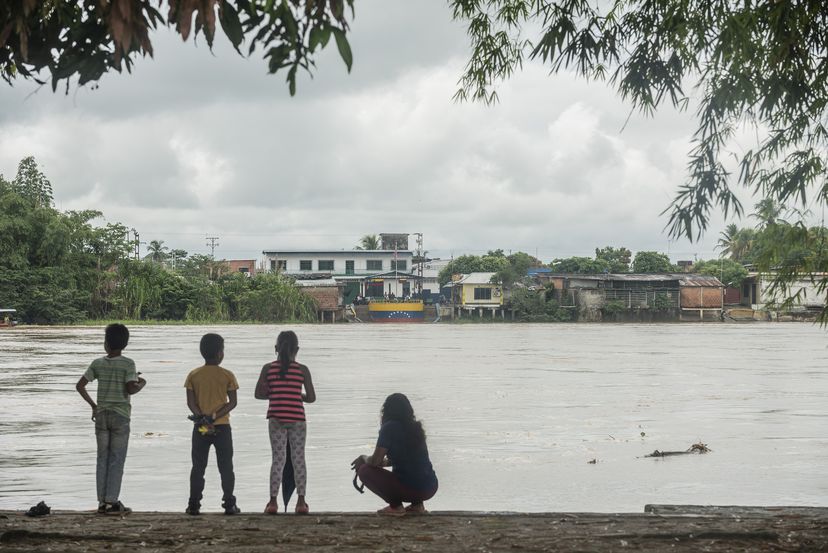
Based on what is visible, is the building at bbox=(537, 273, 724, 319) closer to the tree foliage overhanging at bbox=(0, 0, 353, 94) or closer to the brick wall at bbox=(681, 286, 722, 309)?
the brick wall at bbox=(681, 286, 722, 309)

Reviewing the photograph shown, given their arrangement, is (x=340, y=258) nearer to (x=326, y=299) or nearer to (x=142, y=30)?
(x=326, y=299)

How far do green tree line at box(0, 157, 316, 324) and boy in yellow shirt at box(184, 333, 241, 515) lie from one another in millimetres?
58539

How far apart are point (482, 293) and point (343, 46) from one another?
89.0 m

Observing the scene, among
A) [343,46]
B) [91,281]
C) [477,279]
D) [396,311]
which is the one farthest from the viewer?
[477,279]

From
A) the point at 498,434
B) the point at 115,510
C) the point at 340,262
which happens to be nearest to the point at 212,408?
the point at 115,510

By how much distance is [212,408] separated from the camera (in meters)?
7.32

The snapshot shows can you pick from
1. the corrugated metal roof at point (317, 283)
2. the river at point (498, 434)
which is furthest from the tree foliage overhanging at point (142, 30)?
the corrugated metal roof at point (317, 283)

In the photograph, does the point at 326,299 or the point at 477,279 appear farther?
the point at 477,279

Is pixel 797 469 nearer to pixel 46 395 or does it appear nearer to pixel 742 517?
pixel 742 517

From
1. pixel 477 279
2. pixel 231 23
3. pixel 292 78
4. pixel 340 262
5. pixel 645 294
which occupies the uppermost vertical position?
pixel 340 262

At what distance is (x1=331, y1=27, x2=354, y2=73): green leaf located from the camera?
3.96 meters

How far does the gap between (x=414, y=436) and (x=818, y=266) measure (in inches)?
138

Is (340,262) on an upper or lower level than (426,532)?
upper

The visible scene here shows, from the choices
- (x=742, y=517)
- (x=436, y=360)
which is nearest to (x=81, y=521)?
(x=742, y=517)
